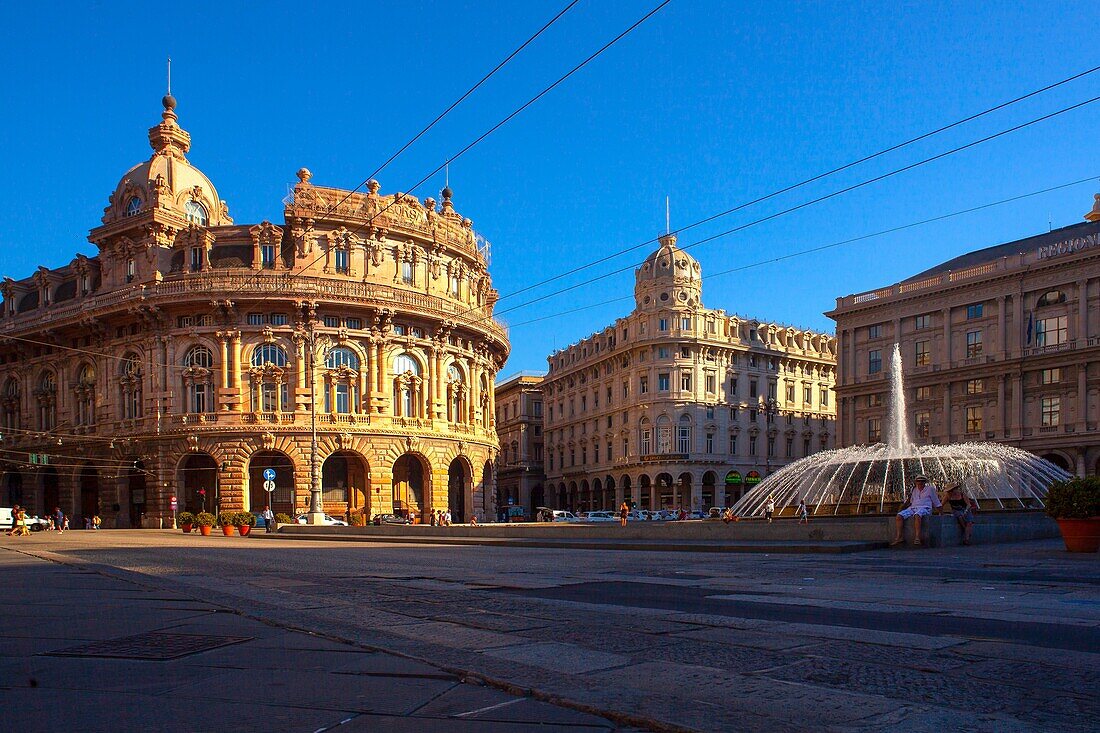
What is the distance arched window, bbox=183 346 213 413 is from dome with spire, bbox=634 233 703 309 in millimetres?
39661

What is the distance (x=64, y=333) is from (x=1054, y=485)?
64.8 metres

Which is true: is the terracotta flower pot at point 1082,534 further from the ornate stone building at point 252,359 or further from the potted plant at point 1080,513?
the ornate stone building at point 252,359

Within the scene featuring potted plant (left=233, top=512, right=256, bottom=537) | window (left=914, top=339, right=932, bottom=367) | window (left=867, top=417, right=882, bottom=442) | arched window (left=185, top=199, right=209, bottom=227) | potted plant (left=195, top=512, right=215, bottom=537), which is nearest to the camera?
potted plant (left=233, top=512, right=256, bottom=537)

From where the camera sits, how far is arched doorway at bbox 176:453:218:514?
2343 inches

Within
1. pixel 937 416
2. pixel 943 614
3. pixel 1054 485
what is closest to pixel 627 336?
pixel 937 416

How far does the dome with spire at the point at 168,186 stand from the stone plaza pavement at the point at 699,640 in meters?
54.1

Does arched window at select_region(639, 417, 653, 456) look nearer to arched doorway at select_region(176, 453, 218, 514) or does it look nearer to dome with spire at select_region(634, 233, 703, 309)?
dome with spire at select_region(634, 233, 703, 309)

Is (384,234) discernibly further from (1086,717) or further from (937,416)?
(1086,717)

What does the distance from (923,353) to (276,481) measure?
45.2 meters

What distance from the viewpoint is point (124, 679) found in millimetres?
5910

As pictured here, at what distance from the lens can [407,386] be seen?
6200cm

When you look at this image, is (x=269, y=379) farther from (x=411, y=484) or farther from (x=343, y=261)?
(x=411, y=484)

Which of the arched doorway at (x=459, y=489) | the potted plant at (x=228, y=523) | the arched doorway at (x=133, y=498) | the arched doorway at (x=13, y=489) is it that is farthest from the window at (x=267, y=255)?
the arched doorway at (x=13, y=489)

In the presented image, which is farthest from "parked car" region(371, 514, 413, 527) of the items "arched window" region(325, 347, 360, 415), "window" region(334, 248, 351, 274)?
"window" region(334, 248, 351, 274)
